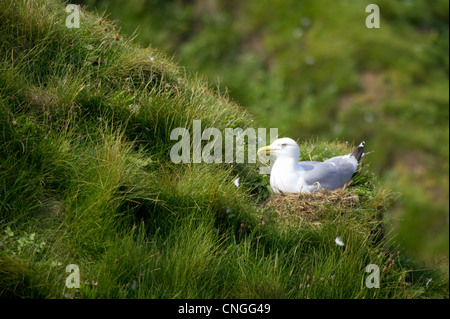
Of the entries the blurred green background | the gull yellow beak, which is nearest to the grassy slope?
the gull yellow beak

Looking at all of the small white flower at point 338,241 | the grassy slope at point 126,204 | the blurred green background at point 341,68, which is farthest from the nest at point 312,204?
the blurred green background at point 341,68

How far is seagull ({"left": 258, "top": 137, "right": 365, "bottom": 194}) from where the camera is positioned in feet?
19.2

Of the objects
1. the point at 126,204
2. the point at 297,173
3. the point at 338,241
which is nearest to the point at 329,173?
the point at 297,173

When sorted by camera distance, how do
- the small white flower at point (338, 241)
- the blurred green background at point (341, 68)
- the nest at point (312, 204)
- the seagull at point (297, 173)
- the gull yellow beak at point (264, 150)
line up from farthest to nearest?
the blurred green background at point (341, 68) → the gull yellow beak at point (264, 150) → the seagull at point (297, 173) → the nest at point (312, 204) → the small white flower at point (338, 241)

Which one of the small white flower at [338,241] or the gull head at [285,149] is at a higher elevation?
the gull head at [285,149]

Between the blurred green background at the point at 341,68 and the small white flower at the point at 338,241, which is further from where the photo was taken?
the blurred green background at the point at 341,68

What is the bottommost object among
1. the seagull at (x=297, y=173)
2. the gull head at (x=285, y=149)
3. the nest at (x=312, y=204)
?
the nest at (x=312, y=204)

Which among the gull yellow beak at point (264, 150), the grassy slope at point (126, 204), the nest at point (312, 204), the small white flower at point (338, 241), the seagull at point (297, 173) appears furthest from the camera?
the gull yellow beak at point (264, 150)

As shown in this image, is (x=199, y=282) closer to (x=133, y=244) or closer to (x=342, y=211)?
(x=133, y=244)

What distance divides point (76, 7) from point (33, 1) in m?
0.53

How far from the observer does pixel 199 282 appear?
443 centimetres

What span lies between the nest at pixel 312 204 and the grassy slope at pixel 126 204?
0.07m

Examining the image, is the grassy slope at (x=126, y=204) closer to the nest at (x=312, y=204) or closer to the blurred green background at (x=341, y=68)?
the nest at (x=312, y=204)

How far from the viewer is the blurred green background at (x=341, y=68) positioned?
1105 centimetres
